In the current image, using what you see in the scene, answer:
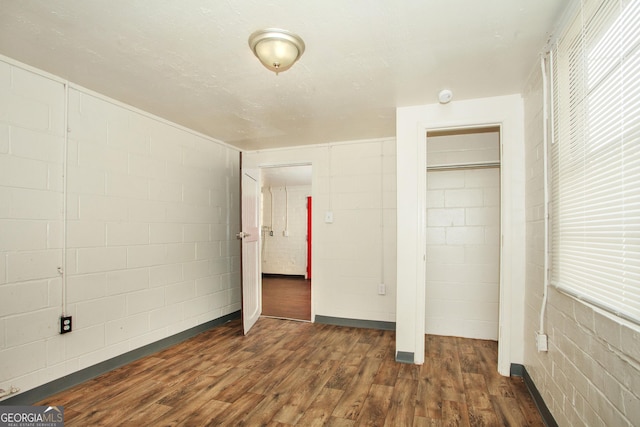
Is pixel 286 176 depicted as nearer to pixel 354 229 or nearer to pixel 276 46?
pixel 354 229

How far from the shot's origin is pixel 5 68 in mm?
2076

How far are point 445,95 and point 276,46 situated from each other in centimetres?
150

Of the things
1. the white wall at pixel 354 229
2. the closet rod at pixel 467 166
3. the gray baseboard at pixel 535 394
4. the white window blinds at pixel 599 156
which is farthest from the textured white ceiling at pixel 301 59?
the gray baseboard at pixel 535 394

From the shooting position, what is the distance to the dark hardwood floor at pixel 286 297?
15.0ft

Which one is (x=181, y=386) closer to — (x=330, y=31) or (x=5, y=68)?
(x=5, y=68)

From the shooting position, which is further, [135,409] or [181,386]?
[181,386]

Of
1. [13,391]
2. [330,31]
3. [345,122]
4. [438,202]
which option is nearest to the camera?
[330,31]

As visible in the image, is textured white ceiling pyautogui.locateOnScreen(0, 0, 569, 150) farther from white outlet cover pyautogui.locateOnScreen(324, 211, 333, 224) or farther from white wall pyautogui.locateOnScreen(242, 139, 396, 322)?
white outlet cover pyautogui.locateOnScreen(324, 211, 333, 224)

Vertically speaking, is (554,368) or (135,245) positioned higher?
(135,245)

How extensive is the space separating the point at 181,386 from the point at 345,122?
281cm

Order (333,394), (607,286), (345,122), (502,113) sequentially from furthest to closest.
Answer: (345,122), (502,113), (333,394), (607,286)

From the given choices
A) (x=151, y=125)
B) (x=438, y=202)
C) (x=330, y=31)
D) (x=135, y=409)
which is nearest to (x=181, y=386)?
(x=135, y=409)

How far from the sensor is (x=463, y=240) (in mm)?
3564

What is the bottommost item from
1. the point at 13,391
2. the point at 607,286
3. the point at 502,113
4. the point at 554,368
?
the point at 13,391
